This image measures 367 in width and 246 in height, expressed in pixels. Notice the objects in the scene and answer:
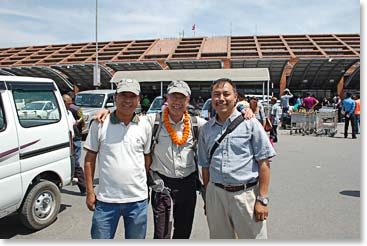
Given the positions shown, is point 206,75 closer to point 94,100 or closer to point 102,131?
point 94,100

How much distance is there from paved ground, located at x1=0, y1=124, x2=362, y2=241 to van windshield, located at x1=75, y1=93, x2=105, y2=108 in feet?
27.0

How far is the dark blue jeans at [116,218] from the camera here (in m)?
2.50

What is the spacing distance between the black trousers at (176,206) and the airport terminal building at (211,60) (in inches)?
744

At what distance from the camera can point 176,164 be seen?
107 inches

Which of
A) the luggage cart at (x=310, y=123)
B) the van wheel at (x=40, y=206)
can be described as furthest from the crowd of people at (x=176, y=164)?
the luggage cart at (x=310, y=123)

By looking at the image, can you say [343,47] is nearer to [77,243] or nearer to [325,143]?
[325,143]

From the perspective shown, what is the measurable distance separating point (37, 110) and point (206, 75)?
16.2 metres

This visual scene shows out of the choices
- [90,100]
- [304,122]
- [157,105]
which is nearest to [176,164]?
[90,100]

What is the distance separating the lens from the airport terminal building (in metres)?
27.7

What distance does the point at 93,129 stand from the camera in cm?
256

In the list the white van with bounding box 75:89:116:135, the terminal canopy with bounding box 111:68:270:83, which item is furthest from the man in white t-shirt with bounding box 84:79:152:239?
the terminal canopy with bounding box 111:68:270:83

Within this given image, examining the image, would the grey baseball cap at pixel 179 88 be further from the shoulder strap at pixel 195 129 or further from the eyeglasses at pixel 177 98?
the shoulder strap at pixel 195 129

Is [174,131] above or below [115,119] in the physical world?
below

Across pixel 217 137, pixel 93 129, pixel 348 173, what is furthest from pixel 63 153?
pixel 348 173
